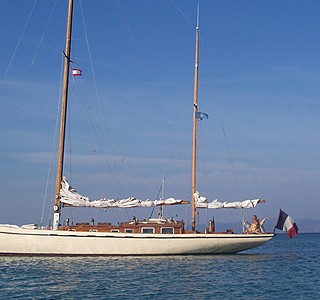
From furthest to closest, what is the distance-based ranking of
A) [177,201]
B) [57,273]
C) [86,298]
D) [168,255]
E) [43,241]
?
1. [177,201]
2. [168,255]
3. [43,241]
4. [57,273]
5. [86,298]

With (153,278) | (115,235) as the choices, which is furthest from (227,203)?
(153,278)

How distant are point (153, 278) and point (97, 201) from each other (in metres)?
13.3

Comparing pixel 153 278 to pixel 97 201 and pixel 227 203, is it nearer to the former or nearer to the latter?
pixel 97 201

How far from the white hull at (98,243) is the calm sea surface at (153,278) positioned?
0.72 m

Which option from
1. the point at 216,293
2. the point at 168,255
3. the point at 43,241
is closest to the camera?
the point at 216,293

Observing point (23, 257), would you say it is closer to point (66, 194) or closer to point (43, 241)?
point (43, 241)

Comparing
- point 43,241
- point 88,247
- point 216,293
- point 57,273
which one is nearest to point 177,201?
point 88,247

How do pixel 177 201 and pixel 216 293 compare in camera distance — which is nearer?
pixel 216 293

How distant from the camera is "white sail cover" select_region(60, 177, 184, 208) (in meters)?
40.2

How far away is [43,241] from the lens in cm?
3666

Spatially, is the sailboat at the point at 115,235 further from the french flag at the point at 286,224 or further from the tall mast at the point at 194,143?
the french flag at the point at 286,224

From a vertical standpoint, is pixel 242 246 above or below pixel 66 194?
below

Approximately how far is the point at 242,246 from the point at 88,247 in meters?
12.9

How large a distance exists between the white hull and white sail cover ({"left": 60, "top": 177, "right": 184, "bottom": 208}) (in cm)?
383
